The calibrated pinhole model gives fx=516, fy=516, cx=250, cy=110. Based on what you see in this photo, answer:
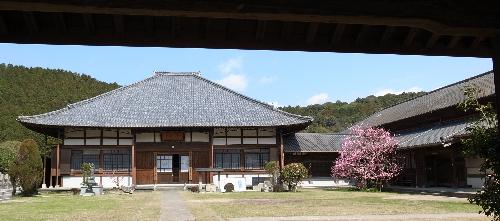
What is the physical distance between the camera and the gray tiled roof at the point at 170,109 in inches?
1178

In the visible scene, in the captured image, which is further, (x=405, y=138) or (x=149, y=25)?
(x=405, y=138)

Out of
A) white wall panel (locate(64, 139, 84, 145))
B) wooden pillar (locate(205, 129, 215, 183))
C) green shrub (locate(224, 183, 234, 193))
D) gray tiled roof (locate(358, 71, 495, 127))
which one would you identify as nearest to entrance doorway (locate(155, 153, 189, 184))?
wooden pillar (locate(205, 129, 215, 183))

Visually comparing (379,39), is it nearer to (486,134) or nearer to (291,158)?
(486,134)

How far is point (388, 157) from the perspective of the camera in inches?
1111

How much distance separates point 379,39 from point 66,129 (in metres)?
26.8

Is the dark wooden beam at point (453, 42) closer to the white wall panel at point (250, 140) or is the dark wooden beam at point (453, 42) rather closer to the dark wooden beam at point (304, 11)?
the dark wooden beam at point (304, 11)

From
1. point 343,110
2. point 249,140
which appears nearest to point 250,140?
point 249,140

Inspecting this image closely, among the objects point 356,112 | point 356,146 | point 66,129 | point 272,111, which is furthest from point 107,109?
point 356,112

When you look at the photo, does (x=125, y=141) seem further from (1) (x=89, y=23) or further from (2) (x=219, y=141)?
(1) (x=89, y=23)

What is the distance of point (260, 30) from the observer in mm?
5508

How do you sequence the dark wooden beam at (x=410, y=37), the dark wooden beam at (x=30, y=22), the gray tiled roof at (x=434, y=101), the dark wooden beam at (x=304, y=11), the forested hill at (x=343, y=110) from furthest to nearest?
the forested hill at (x=343, y=110) < the gray tiled roof at (x=434, y=101) < the dark wooden beam at (x=410, y=37) < the dark wooden beam at (x=30, y=22) < the dark wooden beam at (x=304, y=11)

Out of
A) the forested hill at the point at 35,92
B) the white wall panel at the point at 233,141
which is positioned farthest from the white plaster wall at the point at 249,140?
the forested hill at the point at 35,92

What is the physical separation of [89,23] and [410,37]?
135 inches

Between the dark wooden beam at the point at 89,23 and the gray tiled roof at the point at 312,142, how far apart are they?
27251 mm
